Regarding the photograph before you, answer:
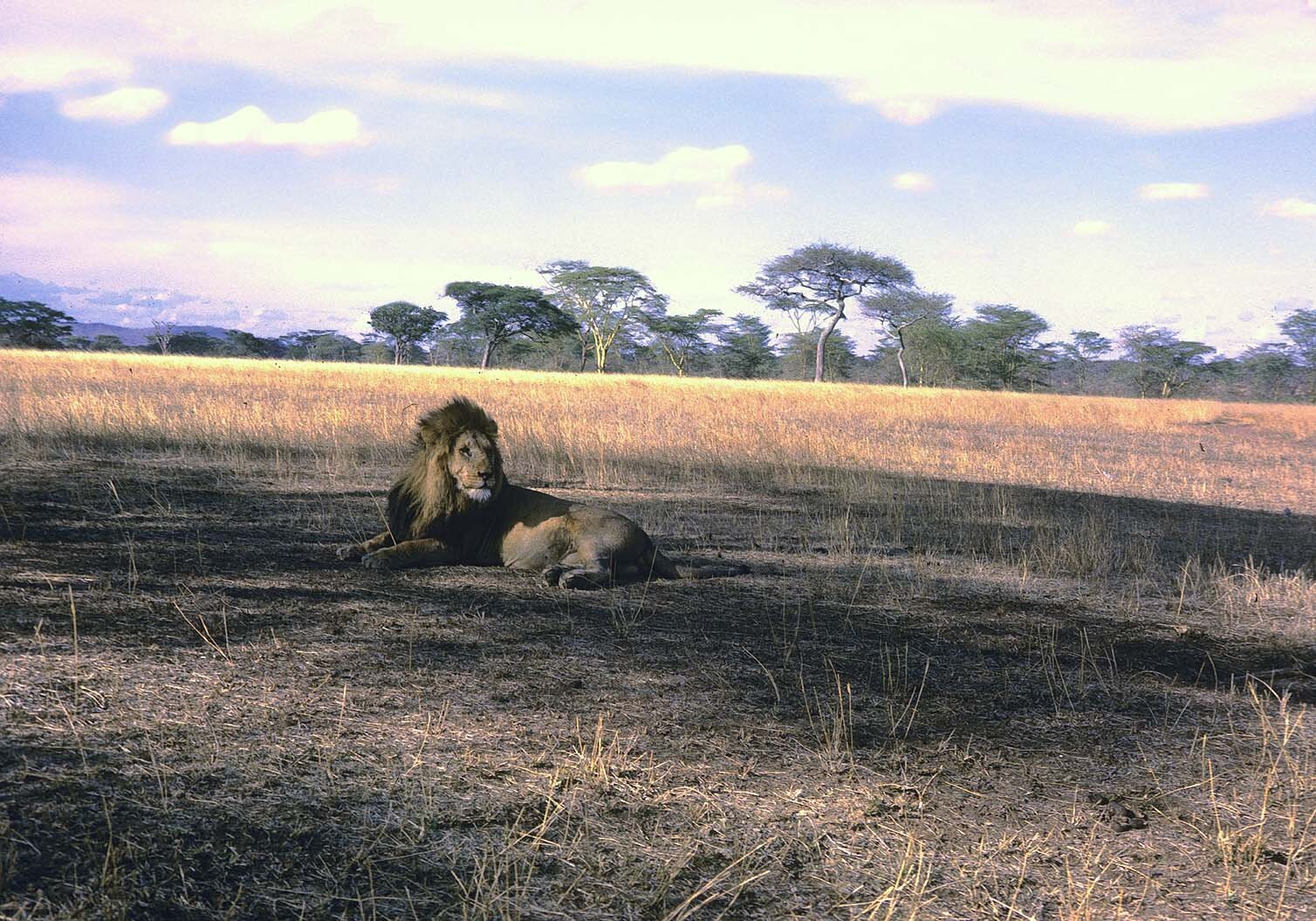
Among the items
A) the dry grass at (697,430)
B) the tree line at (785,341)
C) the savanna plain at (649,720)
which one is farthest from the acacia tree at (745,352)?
the savanna plain at (649,720)

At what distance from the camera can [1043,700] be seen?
4262 mm

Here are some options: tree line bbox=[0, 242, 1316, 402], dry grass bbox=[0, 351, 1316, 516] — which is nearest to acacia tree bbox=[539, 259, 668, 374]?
tree line bbox=[0, 242, 1316, 402]

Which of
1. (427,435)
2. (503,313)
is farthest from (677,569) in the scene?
(503,313)

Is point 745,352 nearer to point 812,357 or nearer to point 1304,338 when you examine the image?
point 812,357

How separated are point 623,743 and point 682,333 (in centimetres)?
5999

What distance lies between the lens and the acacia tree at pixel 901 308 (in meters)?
53.0

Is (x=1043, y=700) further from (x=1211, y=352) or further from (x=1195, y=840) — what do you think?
(x=1211, y=352)

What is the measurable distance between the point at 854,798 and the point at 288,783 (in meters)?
1.80

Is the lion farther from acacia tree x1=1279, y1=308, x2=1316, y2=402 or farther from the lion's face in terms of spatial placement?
acacia tree x1=1279, y1=308, x2=1316, y2=402

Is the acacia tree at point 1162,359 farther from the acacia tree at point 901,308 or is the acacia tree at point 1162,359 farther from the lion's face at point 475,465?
the lion's face at point 475,465

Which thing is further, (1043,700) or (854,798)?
(1043,700)

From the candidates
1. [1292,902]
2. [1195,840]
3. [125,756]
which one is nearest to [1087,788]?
[1195,840]

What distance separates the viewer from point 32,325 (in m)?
47.9

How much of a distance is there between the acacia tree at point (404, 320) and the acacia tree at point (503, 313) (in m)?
4.01
